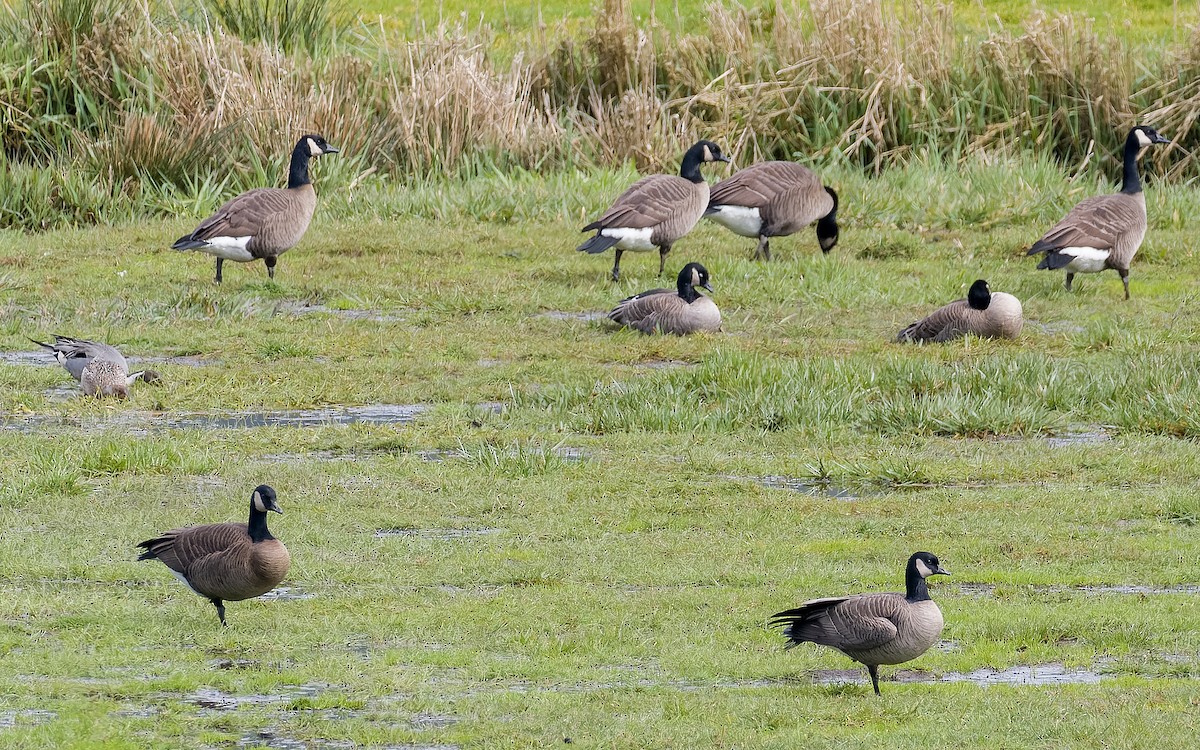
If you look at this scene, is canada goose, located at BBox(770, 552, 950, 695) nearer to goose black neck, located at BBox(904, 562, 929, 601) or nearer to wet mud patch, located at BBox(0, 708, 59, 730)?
goose black neck, located at BBox(904, 562, 929, 601)

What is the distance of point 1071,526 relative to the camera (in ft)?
32.9

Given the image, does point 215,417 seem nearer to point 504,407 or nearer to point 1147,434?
point 504,407

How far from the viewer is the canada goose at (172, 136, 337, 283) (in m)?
16.8

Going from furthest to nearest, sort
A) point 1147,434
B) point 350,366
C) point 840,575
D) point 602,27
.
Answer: point 602,27, point 350,366, point 1147,434, point 840,575

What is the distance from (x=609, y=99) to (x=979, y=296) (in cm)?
964

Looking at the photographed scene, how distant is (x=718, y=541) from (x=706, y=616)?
1.44 meters

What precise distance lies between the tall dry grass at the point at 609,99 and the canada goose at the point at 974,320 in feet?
23.9

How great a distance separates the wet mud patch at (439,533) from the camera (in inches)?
387

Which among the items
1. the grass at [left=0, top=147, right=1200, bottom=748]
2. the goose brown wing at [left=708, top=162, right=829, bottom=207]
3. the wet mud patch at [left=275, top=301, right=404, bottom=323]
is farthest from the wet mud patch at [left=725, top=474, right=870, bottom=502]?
the goose brown wing at [left=708, top=162, right=829, bottom=207]

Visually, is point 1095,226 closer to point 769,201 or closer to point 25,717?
point 769,201

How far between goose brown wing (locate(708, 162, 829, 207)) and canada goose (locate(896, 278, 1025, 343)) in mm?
3531

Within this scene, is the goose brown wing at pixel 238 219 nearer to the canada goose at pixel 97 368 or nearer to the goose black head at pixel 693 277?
the canada goose at pixel 97 368

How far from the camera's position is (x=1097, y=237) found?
16.8 m

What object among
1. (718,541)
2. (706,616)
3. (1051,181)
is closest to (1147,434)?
(718,541)
